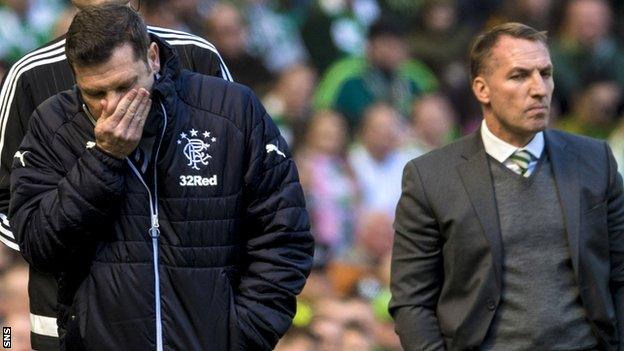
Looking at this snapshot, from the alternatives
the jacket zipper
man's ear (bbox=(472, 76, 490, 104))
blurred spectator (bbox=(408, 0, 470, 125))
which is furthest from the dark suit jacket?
blurred spectator (bbox=(408, 0, 470, 125))

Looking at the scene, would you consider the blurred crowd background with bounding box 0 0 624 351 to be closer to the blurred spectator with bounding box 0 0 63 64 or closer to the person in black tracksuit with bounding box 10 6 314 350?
the blurred spectator with bounding box 0 0 63 64

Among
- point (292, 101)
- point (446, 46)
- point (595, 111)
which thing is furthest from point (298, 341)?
point (595, 111)

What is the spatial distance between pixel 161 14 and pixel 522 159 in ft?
11.6

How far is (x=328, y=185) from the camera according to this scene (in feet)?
28.0

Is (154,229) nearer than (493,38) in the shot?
Yes

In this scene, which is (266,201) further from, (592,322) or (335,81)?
(335,81)

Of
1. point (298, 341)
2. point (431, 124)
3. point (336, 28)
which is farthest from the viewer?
point (431, 124)

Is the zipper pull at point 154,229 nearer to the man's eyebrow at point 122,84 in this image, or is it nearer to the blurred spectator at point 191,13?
the man's eyebrow at point 122,84

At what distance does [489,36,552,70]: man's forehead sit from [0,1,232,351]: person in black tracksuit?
1.01 m

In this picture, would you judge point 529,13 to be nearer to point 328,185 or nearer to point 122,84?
point 328,185

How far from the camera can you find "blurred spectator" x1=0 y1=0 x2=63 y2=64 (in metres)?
7.40

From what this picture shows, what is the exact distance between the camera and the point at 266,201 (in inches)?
159

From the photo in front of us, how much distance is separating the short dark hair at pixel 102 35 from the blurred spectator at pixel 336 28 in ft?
15.4

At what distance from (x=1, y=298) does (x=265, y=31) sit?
91.6 inches
